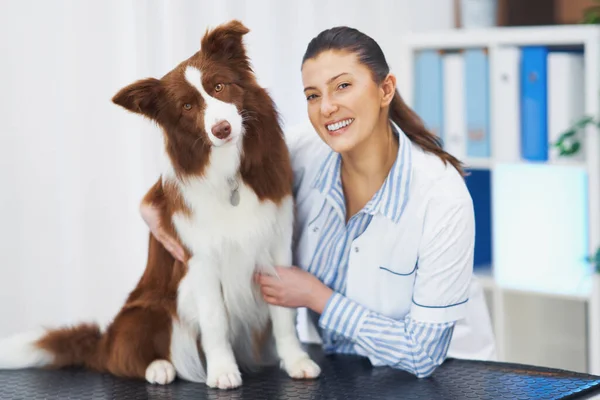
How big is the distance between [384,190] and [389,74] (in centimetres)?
25

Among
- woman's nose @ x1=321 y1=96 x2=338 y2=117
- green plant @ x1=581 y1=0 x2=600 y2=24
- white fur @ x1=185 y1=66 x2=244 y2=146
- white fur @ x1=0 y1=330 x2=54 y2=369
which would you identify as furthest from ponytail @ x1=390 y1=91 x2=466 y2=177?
green plant @ x1=581 y1=0 x2=600 y2=24

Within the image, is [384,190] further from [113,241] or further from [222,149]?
[113,241]

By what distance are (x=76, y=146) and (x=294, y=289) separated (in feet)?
3.26

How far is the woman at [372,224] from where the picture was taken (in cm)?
176

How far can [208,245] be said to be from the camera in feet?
5.67

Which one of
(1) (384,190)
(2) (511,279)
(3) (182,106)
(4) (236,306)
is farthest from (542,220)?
(3) (182,106)

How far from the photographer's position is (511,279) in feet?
10.3

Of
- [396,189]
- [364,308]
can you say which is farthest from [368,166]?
[364,308]

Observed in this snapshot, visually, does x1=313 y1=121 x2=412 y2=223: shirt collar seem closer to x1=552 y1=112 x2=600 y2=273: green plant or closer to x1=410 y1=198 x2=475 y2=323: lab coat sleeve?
x1=410 y1=198 x2=475 y2=323: lab coat sleeve

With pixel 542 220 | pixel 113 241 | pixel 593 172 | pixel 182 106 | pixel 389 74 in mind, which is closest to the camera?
pixel 182 106

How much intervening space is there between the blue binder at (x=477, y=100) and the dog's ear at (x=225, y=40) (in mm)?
1651

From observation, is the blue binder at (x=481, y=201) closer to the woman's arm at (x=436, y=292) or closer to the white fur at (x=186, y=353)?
the woman's arm at (x=436, y=292)

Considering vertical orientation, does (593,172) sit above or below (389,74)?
below

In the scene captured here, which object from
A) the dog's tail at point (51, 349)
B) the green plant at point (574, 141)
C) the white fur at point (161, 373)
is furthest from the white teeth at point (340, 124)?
the green plant at point (574, 141)
